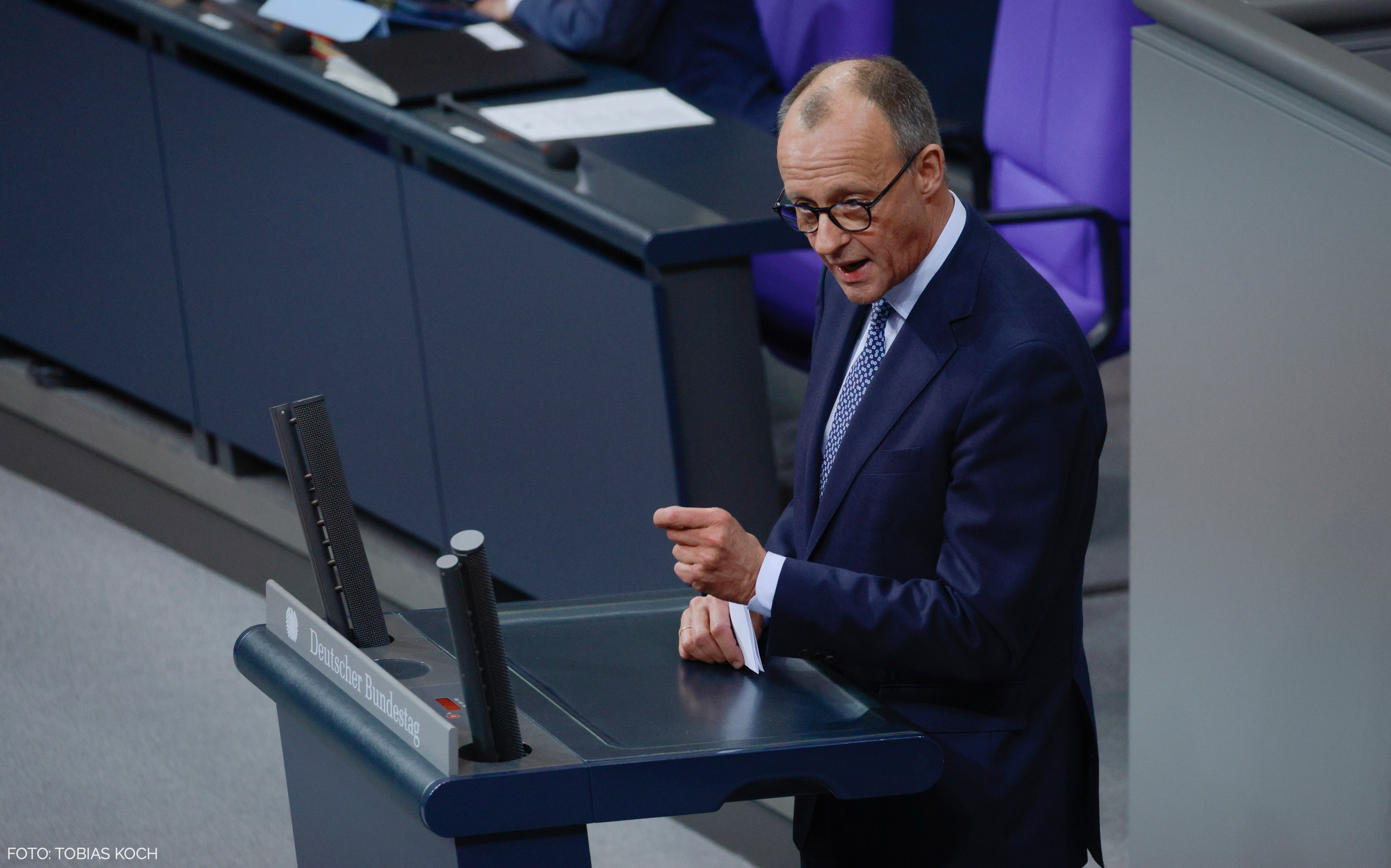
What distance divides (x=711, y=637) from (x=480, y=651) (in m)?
0.32

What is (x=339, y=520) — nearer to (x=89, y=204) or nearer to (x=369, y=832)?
(x=369, y=832)

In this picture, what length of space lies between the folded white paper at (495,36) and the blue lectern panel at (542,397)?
16.3 inches

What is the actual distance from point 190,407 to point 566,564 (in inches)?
48.5

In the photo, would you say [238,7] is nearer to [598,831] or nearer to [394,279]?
[394,279]

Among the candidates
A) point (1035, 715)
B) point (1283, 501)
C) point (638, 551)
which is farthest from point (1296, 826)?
point (638, 551)

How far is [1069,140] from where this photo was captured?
10.1 ft

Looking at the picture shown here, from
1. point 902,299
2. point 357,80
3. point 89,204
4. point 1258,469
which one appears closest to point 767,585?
point 902,299

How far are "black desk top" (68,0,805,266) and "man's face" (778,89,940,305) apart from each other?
1.07 meters

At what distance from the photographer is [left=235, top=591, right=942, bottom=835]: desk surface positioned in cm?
123

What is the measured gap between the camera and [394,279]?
3135 millimetres

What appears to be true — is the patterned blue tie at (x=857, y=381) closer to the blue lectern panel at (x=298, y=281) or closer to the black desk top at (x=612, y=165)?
the black desk top at (x=612, y=165)

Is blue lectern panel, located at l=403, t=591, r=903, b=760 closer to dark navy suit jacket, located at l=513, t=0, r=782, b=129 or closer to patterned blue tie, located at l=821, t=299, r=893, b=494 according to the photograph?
patterned blue tie, located at l=821, t=299, r=893, b=494

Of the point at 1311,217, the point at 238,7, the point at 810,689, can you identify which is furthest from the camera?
the point at 238,7

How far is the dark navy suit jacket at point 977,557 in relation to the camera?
1.41 meters
